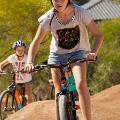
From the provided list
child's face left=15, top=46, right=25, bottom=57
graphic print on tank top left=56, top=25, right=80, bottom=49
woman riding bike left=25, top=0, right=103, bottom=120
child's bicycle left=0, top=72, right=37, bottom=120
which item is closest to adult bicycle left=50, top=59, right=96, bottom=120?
woman riding bike left=25, top=0, right=103, bottom=120

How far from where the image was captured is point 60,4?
17.4 feet

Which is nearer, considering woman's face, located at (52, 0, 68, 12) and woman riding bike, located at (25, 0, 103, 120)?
woman's face, located at (52, 0, 68, 12)

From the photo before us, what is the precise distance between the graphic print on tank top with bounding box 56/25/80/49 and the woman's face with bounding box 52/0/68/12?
0.23 meters

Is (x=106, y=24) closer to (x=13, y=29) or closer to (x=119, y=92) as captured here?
(x=13, y=29)

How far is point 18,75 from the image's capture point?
9398 mm

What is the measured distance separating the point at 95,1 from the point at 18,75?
29.3 meters

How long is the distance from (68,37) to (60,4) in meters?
0.38

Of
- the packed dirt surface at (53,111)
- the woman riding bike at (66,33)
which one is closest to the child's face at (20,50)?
the packed dirt surface at (53,111)

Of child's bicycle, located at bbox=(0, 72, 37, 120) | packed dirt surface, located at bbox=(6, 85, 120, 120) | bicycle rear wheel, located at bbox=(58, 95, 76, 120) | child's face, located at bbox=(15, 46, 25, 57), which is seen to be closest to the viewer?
bicycle rear wheel, located at bbox=(58, 95, 76, 120)

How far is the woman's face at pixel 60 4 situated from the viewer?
5281mm

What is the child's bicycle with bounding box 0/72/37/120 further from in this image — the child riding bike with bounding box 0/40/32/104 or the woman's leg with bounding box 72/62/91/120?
the woman's leg with bounding box 72/62/91/120

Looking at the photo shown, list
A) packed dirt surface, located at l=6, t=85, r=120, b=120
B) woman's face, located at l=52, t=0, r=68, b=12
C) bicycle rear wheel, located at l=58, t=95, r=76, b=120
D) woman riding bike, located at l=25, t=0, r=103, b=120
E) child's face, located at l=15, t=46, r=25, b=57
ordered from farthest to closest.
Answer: child's face, located at l=15, t=46, r=25, b=57, packed dirt surface, located at l=6, t=85, r=120, b=120, woman riding bike, located at l=25, t=0, r=103, b=120, woman's face, located at l=52, t=0, r=68, b=12, bicycle rear wheel, located at l=58, t=95, r=76, b=120

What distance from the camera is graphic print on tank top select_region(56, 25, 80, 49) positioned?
215 inches

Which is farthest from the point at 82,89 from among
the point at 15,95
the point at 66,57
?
the point at 15,95
